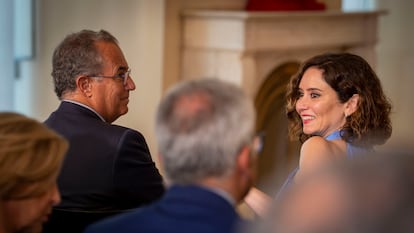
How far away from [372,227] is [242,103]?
0.62 meters

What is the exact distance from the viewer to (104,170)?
2400mm

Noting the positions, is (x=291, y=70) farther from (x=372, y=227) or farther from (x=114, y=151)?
(x=372, y=227)

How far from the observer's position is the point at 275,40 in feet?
17.3

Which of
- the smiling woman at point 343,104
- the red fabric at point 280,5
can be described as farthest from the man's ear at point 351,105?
the red fabric at point 280,5

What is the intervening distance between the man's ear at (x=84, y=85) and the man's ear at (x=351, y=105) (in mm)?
828

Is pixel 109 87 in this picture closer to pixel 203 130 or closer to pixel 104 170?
pixel 104 170

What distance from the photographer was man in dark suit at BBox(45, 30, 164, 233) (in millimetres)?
2357

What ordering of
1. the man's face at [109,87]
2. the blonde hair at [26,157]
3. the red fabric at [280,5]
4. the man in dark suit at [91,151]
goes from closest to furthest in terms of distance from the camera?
the blonde hair at [26,157] < the man in dark suit at [91,151] < the man's face at [109,87] < the red fabric at [280,5]

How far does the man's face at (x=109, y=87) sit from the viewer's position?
109 inches

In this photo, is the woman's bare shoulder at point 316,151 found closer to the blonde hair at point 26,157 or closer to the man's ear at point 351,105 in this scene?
the man's ear at point 351,105

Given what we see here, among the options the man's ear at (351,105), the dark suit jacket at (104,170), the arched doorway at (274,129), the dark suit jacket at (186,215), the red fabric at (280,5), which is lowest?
the arched doorway at (274,129)

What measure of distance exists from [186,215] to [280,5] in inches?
161

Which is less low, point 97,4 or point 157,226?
point 97,4

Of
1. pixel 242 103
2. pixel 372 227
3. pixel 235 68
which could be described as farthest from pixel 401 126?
pixel 372 227
